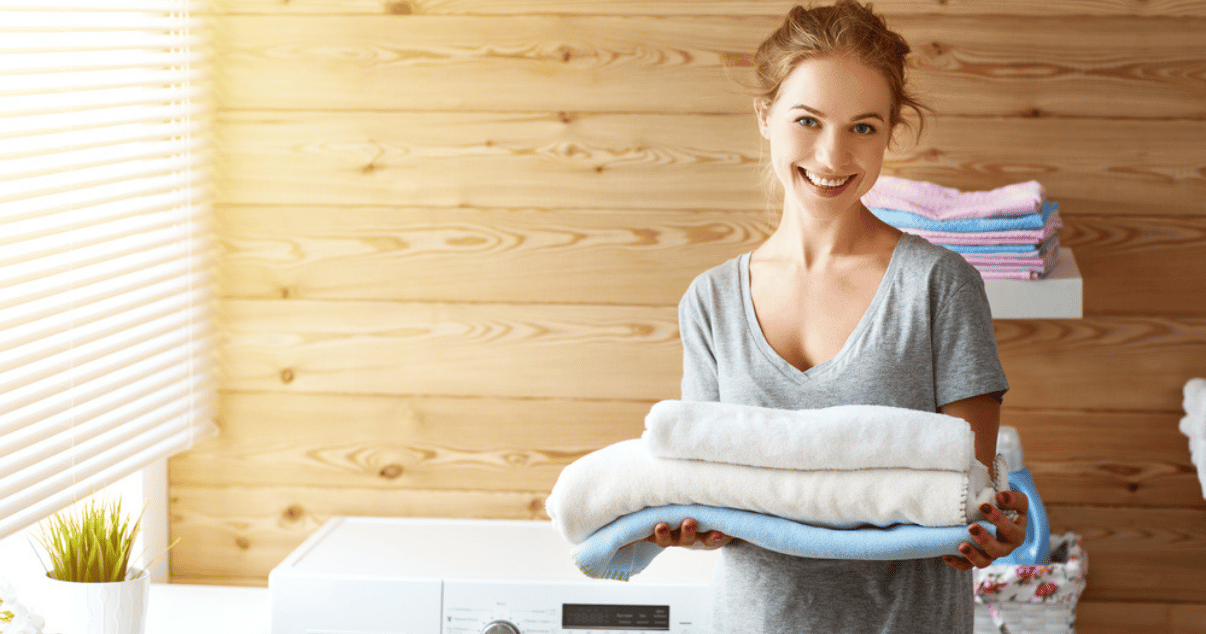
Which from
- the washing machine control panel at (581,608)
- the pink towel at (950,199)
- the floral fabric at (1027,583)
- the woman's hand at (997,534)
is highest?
the pink towel at (950,199)

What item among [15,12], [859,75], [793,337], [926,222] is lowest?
[793,337]

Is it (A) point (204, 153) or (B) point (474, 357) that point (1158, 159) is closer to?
(B) point (474, 357)

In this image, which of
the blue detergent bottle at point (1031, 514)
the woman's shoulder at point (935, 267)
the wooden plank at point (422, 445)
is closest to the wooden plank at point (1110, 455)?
the wooden plank at point (422, 445)

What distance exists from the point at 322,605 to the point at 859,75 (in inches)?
43.6

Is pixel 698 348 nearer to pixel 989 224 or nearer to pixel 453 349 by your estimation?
pixel 989 224

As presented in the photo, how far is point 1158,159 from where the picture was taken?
1.86 meters

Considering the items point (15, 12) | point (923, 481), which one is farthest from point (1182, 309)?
point (15, 12)

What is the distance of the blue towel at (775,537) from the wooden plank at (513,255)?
824 millimetres

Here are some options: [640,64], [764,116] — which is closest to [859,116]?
[764,116]

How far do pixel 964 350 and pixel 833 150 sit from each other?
0.26m

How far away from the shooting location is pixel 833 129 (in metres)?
1.24

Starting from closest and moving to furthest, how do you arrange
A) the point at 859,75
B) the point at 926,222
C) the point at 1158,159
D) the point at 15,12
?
the point at 859,75
the point at 15,12
the point at 926,222
the point at 1158,159

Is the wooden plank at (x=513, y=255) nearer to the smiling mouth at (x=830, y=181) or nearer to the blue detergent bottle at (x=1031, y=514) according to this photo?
the blue detergent bottle at (x=1031, y=514)

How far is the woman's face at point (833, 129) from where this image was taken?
1240mm
